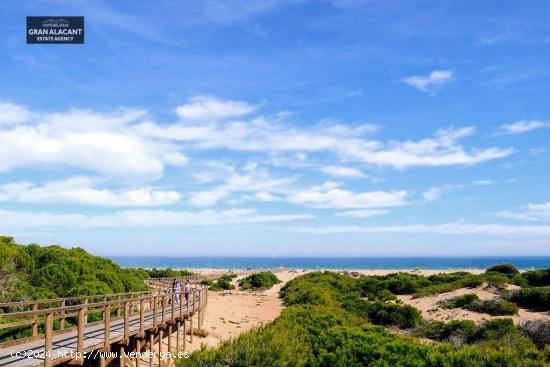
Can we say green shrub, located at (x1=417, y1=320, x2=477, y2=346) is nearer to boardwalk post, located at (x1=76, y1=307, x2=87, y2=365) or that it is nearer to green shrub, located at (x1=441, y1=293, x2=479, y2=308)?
green shrub, located at (x1=441, y1=293, x2=479, y2=308)

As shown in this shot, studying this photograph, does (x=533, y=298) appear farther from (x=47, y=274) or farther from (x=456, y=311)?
(x=47, y=274)

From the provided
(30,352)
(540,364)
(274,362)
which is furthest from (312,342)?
(30,352)

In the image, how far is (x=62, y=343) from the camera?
35.9 feet

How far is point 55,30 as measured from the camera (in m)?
17.6

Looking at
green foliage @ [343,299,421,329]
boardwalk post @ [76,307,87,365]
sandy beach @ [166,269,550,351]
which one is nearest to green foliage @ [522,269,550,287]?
sandy beach @ [166,269,550,351]

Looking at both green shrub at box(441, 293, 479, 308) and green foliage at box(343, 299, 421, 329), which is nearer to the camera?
green foliage at box(343, 299, 421, 329)

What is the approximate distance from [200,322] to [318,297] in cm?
742

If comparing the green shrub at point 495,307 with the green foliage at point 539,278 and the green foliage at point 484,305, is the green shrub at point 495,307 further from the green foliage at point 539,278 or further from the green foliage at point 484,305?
the green foliage at point 539,278

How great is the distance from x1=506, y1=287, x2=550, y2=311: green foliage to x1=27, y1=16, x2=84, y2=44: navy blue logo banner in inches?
849

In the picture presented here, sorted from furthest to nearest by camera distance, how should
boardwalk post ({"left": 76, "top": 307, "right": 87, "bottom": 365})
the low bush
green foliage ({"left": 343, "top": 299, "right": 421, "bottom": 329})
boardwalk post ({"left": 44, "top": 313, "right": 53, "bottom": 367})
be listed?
green foliage ({"left": 343, "top": 299, "right": 421, "bottom": 329}) < the low bush < boardwalk post ({"left": 76, "top": 307, "right": 87, "bottom": 365}) < boardwalk post ({"left": 44, "top": 313, "right": 53, "bottom": 367})

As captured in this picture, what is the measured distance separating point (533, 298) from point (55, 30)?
75.0 feet

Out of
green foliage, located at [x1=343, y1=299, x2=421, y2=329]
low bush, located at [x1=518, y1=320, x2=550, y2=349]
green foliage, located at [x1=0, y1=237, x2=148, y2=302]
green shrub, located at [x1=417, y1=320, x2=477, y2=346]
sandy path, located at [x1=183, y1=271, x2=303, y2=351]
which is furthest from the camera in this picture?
green foliage, located at [x1=343, y1=299, x2=421, y2=329]

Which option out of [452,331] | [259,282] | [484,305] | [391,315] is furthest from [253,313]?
[259,282]

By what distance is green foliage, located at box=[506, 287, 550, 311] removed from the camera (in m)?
23.0
